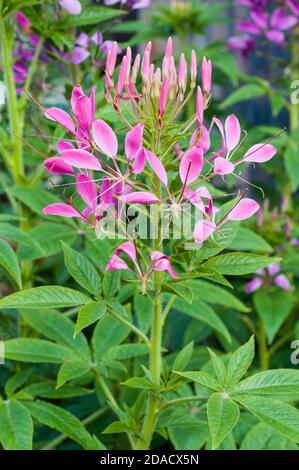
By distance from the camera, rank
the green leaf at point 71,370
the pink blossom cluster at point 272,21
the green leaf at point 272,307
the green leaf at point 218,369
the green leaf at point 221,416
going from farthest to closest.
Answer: the pink blossom cluster at point 272,21 < the green leaf at point 272,307 < the green leaf at point 71,370 < the green leaf at point 218,369 < the green leaf at point 221,416

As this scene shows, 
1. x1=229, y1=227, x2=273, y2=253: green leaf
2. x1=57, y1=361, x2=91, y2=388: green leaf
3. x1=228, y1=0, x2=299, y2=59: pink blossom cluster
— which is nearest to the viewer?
x1=57, y1=361, x2=91, y2=388: green leaf

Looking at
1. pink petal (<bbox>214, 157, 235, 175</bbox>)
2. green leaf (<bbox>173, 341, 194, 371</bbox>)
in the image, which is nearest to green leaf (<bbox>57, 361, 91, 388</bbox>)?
green leaf (<bbox>173, 341, 194, 371</bbox>)

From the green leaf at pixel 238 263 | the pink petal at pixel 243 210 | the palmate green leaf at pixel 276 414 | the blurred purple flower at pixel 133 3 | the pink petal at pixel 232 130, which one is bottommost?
the palmate green leaf at pixel 276 414

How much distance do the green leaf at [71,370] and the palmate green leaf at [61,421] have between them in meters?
0.05

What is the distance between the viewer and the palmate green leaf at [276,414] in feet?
2.47

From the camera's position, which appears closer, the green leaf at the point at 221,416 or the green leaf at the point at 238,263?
the green leaf at the point at 221,416

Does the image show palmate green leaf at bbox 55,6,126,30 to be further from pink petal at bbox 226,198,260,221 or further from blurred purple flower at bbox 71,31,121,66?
pink petal at bbox 226,198,260,221

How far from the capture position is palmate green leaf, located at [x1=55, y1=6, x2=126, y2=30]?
3.67 ft

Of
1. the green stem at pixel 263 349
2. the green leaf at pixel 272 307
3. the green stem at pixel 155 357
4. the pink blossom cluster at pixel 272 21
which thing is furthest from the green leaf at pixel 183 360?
the pink blossom cluster at pixel 272 21

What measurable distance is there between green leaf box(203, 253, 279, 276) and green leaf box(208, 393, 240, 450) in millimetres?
135

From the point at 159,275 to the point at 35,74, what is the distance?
26.9 inches

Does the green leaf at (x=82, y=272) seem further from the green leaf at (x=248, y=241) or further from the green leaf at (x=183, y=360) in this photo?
the green leaf at (x=248, y=241)

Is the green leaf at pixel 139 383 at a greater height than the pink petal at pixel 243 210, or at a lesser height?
lesser
